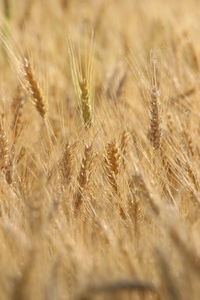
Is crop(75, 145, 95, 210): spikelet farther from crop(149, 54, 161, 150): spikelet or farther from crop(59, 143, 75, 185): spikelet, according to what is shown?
crop(149, 54, 161, 150): spikelet

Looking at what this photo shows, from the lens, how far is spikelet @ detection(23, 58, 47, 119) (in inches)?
94.6

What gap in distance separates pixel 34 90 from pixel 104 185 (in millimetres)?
470

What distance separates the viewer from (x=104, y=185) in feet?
6.97

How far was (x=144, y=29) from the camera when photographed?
15.0ft

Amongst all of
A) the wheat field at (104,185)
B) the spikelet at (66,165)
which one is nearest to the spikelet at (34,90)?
the wheat field at (104,185)

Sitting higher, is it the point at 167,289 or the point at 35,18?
the point at 35,18

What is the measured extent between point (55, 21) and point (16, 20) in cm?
24

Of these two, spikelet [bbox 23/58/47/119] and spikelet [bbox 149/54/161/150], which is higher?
spikelet [bbox 23/58/47/119]

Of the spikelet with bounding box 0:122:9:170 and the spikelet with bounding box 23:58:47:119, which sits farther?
the spikelet with bounding box 23:58:47:119

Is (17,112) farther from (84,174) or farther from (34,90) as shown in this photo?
(84,174)

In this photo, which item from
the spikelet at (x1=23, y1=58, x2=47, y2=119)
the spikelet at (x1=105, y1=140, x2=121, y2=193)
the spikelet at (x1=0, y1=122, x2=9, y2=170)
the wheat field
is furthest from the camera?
the spikelet at (x1=23, y1=58, x2=47, y2=119)

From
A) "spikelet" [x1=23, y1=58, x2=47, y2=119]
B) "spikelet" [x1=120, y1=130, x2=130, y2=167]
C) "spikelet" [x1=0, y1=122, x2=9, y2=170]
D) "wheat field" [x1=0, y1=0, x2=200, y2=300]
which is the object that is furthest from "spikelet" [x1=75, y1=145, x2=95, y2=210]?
"spikelet" [x1=23, y1=58, x2=47, y2=119]

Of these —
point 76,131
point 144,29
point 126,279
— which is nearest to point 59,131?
point 76,131

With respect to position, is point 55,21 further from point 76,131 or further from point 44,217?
point 44,217
